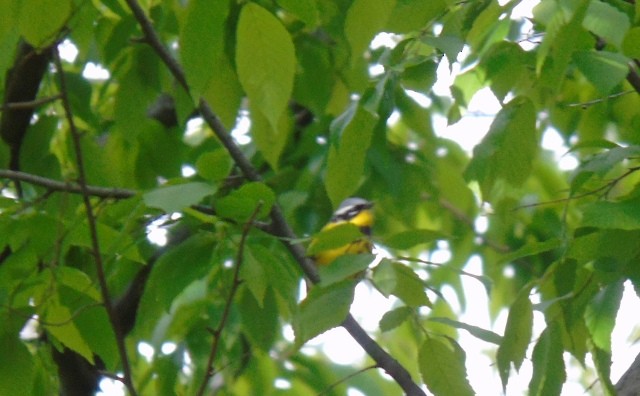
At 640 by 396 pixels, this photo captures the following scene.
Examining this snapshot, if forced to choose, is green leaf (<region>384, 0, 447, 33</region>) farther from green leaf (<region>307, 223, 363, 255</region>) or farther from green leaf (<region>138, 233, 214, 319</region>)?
green leaf (<region>138, 233, 214, 319</region>)

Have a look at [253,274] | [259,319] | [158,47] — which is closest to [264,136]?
[253,274]

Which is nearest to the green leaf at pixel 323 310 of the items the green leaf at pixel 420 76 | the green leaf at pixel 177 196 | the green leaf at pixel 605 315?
the green leaf at pixel 177 196

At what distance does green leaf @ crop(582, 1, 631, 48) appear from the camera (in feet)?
4.80

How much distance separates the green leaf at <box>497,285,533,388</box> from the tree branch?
310 millimetres

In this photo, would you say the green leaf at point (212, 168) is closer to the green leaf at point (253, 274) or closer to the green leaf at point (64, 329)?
the green leaf at point (253, 274)

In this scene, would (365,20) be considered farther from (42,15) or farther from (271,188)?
(271,188)

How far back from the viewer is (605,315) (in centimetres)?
167

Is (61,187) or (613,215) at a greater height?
(61,187)

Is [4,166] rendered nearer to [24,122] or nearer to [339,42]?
[24,122]

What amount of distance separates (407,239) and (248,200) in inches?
10.8

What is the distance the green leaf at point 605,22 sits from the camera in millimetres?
1462

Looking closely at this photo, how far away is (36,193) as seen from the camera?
2.56 meters

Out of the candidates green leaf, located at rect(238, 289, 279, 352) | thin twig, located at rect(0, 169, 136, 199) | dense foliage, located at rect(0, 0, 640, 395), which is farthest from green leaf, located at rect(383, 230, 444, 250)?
green leaf, located at rect(238, 289, 279, 352)

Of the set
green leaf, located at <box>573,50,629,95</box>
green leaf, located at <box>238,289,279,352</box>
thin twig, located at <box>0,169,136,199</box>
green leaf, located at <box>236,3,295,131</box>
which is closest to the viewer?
green leaf, located at <box>236,3,295,131</box>
